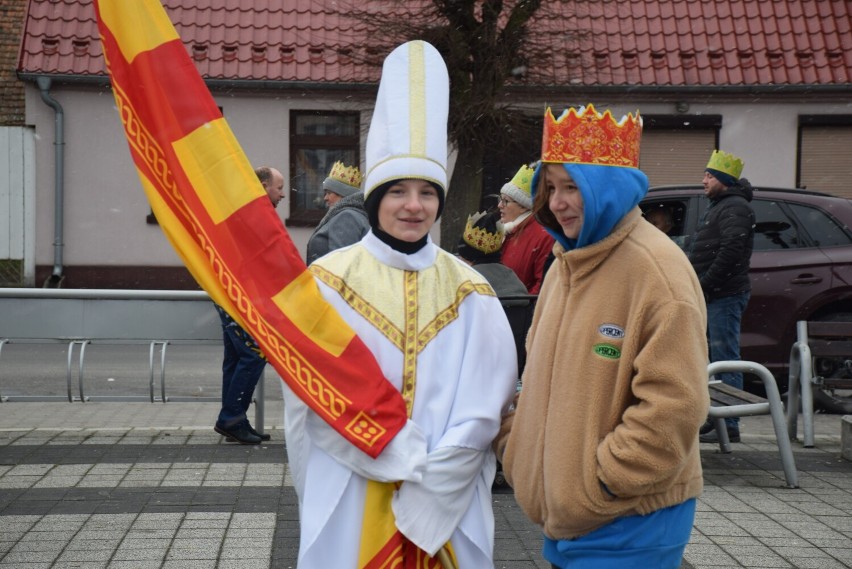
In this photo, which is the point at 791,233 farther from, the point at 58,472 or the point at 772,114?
the point at 772,114

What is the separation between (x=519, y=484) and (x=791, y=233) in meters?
7.84

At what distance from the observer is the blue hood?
290 cm

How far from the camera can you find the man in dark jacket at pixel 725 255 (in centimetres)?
820

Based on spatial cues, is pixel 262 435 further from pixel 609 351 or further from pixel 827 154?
pixel 827 154

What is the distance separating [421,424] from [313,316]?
0.43m

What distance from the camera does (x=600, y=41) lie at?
67.9 feet

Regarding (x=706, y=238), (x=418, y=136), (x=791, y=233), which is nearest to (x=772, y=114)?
(x=791, y=233)

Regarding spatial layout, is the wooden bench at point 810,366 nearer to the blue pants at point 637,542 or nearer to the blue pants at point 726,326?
the blue pants at point 726,326

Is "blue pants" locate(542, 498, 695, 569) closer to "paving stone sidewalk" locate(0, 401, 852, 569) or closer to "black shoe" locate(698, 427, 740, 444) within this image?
"paving stone sidewalk" locate(0, 401, 852, 569)

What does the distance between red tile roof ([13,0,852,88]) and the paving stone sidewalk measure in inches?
476

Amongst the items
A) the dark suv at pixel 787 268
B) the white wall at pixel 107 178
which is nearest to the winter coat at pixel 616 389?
the dark suv at pixel 787 268

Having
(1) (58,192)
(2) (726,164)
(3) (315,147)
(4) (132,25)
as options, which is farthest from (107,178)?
(4) (132,25)

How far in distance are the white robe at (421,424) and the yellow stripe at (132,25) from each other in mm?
800

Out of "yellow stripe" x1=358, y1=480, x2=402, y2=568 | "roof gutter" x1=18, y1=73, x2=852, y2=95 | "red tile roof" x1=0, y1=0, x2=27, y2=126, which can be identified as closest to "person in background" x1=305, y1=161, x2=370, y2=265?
"yellow stripe" x1=358, y1=480, x2=402, y2=568
